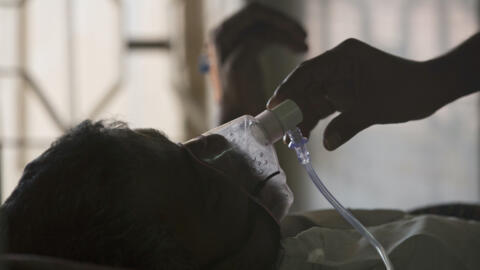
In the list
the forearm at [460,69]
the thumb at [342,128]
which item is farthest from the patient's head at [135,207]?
the forearm at [460,69]

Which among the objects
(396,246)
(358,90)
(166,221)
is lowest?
(396,246)

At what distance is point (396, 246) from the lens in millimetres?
1002

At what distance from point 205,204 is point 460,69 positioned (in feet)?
1.73

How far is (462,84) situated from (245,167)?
43cm

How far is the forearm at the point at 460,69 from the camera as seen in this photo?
3.77 feet

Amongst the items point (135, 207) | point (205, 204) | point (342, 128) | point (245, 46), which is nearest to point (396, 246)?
point (342, 128)

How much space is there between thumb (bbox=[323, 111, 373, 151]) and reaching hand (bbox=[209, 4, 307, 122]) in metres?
0.39

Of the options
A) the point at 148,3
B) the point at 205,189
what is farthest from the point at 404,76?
the point at 148,3

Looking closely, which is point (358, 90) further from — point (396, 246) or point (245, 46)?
point (245, 46)

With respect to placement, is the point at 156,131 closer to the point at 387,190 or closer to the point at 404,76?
the point at 404,76

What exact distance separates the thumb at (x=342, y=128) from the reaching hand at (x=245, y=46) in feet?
1.29

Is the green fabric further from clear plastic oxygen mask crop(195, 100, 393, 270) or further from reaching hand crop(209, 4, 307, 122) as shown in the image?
reaching hand crop(209, 4, 307, 122)

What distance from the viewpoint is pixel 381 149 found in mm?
2004

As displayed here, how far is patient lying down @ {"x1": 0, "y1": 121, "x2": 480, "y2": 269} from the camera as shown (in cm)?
80
